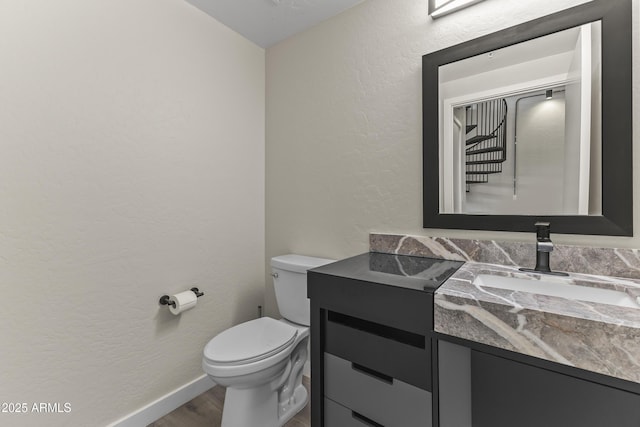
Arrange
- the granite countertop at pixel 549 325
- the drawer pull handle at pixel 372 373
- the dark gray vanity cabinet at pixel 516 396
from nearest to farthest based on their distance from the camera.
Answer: the granite countertop at pixel 549 325
the dark gray vanity cabinet at pixel 516 396
the drawer pull handle at pixel 372 373

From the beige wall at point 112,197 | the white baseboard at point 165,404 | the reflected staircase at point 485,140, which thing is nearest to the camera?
the beige wall at point 112,197

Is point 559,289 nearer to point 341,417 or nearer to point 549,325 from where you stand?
point 549,325

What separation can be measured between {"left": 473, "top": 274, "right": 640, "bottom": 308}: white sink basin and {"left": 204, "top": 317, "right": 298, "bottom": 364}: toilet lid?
0.94 meters

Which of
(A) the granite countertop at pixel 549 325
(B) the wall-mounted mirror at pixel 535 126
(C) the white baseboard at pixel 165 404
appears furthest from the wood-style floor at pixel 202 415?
(B) the wall-mounted mirror at pixel 535 126

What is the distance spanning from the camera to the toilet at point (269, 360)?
1.25m

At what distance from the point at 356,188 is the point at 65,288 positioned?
57.7 inches

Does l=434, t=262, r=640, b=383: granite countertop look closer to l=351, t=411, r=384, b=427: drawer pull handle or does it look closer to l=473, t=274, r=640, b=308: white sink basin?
l=473, t=274, r=640, b=308: white sink basin

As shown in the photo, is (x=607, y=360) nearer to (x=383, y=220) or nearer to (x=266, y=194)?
(x=383, y=220)

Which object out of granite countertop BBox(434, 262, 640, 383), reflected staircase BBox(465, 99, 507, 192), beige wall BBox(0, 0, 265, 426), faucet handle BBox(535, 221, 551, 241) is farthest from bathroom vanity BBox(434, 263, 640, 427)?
beige wall BBox(0, 0, 265, 426)

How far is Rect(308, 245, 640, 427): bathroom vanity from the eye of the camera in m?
0.68

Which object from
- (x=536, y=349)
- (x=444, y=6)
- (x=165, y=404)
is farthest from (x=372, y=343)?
(x=444, y=6)

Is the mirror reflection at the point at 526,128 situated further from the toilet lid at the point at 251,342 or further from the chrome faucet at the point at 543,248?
the toilet lid at the point at 251,342

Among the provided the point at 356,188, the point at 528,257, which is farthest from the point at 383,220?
the point at 528,257

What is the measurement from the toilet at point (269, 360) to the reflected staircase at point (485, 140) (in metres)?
0.94
